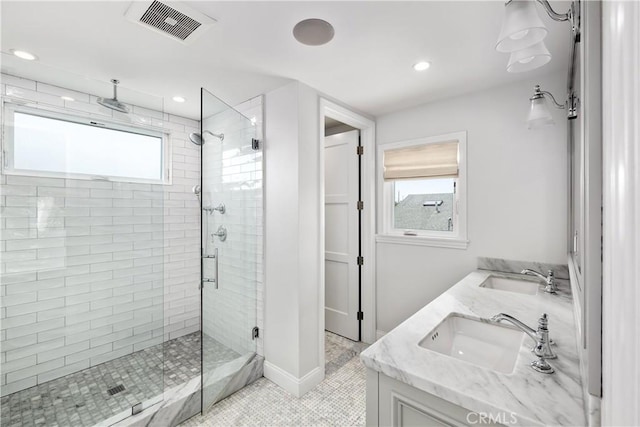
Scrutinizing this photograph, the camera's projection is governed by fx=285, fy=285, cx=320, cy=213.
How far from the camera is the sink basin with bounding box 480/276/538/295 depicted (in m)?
2.13

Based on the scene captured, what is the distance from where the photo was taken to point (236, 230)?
7.83 ft

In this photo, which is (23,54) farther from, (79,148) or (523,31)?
(523,31)

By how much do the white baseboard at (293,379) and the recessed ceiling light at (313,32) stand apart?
2410 mm

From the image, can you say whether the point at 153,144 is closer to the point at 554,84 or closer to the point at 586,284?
the point at 586,284

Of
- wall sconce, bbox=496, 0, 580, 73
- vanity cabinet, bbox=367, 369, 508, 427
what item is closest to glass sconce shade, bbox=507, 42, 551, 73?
wall sconce, bbox=496, 0, 580, 73

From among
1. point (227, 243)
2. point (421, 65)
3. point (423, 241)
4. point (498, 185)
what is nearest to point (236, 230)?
point (227, 243)

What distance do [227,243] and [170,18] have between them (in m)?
1.48

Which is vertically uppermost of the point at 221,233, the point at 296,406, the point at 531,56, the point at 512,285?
the point at 531,56

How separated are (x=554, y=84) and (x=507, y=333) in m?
1.94

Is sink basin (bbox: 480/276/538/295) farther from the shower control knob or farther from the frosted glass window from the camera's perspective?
the frosted glass window

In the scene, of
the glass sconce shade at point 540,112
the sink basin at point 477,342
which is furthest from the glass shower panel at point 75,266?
the glass sconce shade at point 540,112

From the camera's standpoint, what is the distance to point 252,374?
2426mm

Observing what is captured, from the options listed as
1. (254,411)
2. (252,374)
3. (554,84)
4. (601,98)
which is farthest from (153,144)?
(554,84)

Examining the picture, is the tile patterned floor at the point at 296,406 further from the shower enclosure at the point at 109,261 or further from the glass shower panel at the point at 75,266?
the glass shower panel at the point at 75,266
